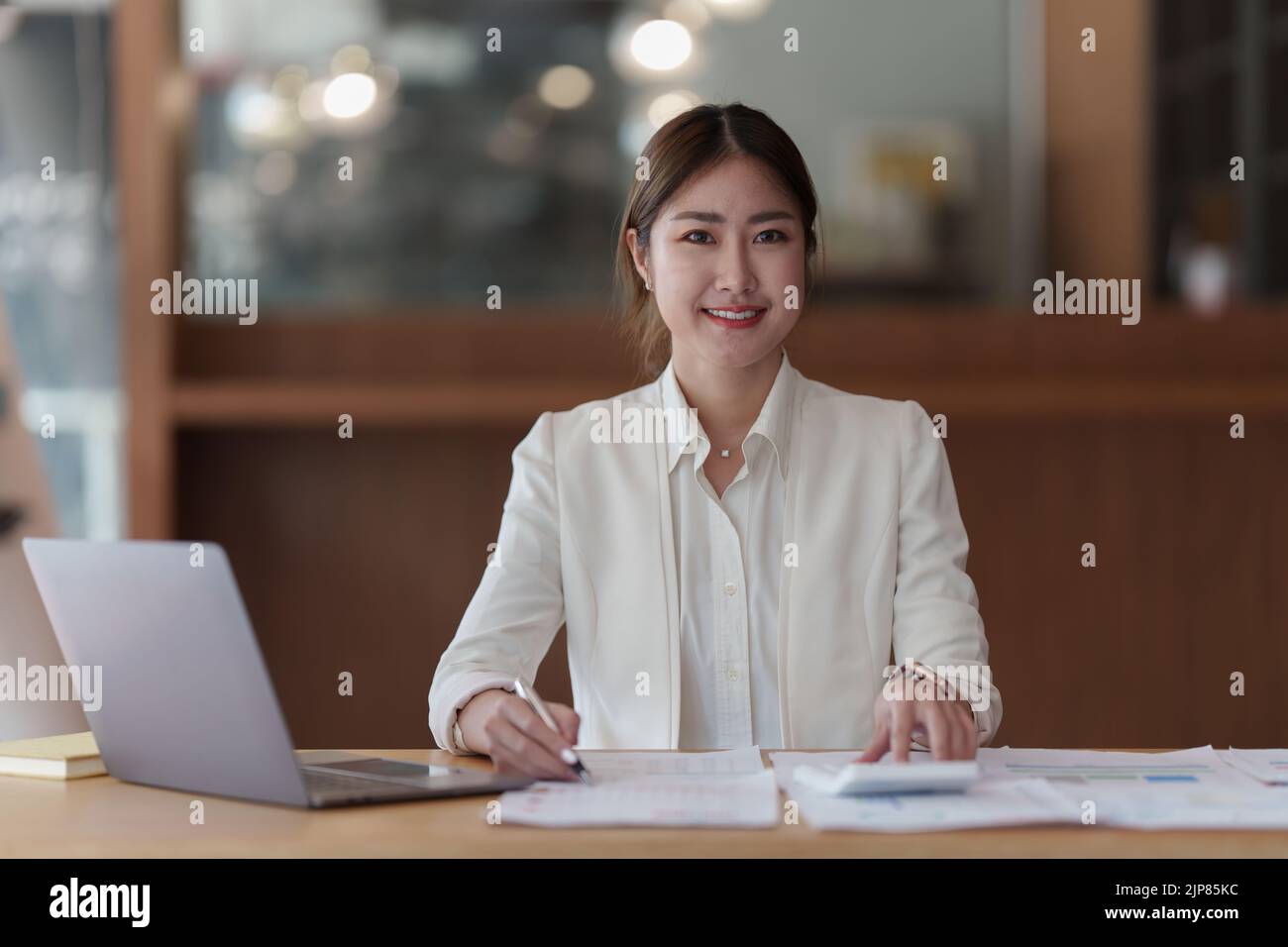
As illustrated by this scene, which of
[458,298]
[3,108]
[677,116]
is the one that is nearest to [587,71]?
[458,298]

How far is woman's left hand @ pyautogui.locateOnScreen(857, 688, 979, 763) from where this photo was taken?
4.10 feet

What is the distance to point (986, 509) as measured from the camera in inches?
124

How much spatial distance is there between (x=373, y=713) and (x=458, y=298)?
7.05 ft

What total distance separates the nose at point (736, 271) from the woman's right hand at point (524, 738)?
1.88 feet

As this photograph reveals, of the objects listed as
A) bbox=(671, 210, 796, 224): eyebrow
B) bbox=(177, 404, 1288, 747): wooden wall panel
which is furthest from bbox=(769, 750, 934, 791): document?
bbox=(177, 404, 1288, 747): wooden wall panel

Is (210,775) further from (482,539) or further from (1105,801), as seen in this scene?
(482,539)

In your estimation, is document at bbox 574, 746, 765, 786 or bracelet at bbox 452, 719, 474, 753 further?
bracelet at bbox 452, 719, 474, 753

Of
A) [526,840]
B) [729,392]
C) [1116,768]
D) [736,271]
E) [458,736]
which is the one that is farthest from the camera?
[729,392]

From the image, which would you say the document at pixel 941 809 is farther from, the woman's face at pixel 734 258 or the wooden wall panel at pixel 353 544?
the wooden wall panel at pixel 353 544

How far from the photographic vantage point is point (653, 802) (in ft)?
3.55

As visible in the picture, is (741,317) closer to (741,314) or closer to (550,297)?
(741,314)

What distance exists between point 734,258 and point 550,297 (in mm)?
3353

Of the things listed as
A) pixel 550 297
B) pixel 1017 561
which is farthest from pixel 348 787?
pixel 550 297

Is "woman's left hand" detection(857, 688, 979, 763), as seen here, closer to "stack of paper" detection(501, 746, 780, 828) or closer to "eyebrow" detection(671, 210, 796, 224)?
"stack of paper" detection(501, 746, 780, 828)
